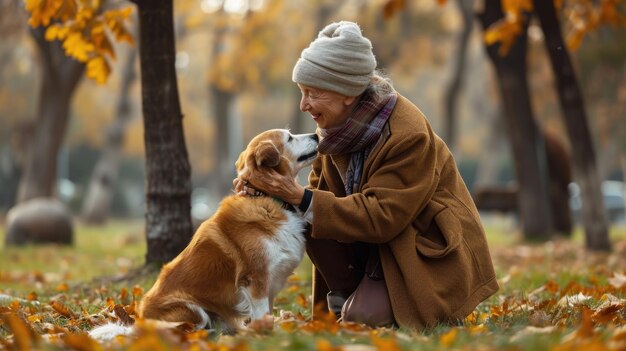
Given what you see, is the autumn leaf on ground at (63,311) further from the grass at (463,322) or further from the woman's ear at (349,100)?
the woman's ear at (349,100)

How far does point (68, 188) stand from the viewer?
4147cm

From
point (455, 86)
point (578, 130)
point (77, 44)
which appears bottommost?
point (455, 86)

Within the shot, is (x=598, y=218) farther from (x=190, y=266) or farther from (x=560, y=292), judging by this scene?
(x=190, y=266)

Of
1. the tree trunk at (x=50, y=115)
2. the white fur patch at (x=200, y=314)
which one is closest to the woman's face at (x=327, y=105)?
the white fur patch at (x=200, y=314)

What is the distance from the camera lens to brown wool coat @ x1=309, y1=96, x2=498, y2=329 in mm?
4852

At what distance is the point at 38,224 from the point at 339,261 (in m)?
10.5

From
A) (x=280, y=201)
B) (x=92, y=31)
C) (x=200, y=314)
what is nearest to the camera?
(x=200, y=314)

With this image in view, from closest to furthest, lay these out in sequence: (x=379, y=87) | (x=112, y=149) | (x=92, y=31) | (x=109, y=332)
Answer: (x=109, y=332), (x=379, y=87), (x=92, y=31), (x=112, y=149)

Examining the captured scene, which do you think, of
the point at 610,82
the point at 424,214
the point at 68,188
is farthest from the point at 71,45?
the point at 68,188

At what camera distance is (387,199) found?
4840 mm

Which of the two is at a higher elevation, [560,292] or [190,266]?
[190,266]

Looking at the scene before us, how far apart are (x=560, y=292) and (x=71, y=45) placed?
431 centimetres

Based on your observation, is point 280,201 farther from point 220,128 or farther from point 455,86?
point 220,128

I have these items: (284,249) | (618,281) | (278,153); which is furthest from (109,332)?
(618,281)
